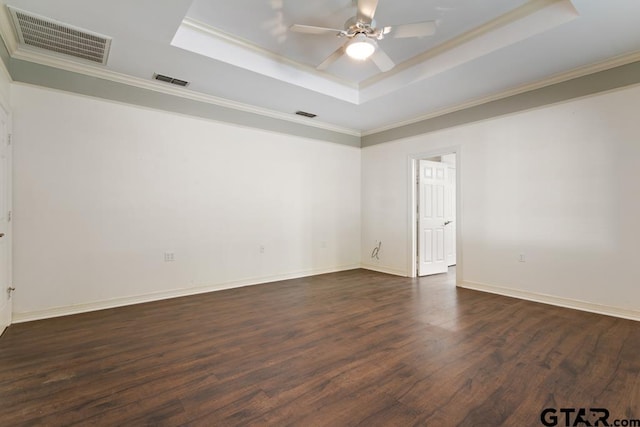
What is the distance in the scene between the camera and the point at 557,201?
372 centimetres

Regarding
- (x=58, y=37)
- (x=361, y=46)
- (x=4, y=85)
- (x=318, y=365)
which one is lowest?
(x=318, y=365)

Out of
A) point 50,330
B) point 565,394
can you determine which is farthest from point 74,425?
point 565,394

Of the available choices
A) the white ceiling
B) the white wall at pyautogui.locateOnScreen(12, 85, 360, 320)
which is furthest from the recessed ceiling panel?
the white wall at pyautogui.locateOnScreen(12, 85, 360, 320)

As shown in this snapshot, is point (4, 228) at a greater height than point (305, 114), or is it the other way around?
point (305, 114)

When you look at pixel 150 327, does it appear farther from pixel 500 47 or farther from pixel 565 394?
pixel 500 47

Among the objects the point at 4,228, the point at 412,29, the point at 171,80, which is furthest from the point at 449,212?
the point at 4,228

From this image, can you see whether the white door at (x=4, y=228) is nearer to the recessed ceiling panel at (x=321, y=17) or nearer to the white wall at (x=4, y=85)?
the white wall at (x=4, y=85)

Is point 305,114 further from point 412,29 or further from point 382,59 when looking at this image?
point 412,29

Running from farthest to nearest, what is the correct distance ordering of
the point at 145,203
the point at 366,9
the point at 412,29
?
1. the point at 145,203
2. the point at 412,29
3. the point at 366,9

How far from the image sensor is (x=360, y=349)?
99.9 inches

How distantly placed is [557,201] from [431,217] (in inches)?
79.9

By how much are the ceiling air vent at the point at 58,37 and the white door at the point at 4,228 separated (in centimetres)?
76

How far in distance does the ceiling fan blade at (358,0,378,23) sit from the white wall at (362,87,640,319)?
2.70m

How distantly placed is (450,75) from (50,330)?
502 centimetres
